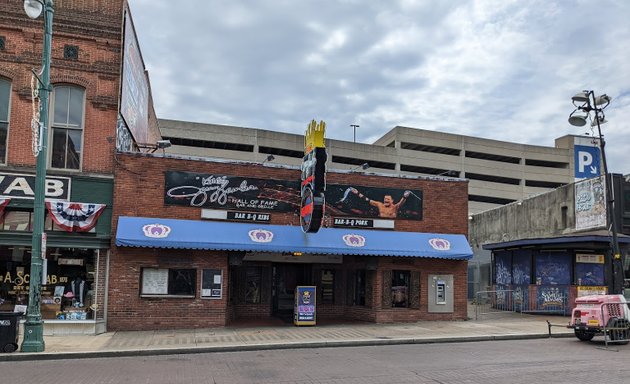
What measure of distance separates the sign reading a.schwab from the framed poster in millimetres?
11667

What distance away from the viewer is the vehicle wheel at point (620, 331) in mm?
14922

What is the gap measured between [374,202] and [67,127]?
10.4m

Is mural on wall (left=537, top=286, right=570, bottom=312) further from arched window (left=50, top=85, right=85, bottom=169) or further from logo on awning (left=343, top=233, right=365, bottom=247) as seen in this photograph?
arched window (left=50, top=85, right=85, bottom=169)

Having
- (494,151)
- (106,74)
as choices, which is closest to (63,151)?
(106,74)

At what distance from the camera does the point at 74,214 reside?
16.9 metres

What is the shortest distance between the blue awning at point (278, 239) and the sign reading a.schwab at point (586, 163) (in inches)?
188

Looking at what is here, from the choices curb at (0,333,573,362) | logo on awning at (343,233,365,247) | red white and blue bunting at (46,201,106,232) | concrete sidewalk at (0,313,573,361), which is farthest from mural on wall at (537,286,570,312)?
red white and blue bunting at (46,201,106,232)

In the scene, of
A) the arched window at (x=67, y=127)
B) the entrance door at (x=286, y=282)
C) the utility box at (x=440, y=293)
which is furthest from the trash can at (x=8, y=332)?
the utility box at (x=440, y=293)

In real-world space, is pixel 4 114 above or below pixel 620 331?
above

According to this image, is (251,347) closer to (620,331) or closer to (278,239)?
(278,239)

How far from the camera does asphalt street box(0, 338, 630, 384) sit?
401 inches

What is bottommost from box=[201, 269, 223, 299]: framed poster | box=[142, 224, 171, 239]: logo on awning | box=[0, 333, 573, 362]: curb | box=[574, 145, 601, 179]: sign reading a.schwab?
box=[0, 333, 573, 362]: curb

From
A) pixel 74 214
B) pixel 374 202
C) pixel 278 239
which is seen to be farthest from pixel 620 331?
pixel 74 214

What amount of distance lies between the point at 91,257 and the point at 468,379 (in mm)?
12140
